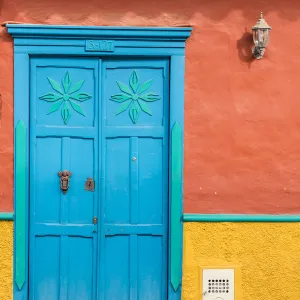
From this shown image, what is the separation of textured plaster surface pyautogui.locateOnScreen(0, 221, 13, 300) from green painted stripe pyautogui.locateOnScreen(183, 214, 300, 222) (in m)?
1.51

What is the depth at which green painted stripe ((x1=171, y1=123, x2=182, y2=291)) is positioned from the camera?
16.2ft

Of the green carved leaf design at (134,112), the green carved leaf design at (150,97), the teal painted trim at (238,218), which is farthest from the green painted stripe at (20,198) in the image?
the teal painted trim at (238,218)

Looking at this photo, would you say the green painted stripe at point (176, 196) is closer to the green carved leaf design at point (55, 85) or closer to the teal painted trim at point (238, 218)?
the teal painted trim at point (238, 218)

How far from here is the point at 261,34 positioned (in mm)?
4824

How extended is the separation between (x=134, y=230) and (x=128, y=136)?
0.82 m

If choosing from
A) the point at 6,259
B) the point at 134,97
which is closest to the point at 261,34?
the point at 134,97

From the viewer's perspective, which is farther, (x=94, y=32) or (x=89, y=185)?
(x=89, y=185)

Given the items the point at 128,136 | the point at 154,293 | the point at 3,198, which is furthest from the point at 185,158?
the point at 3,198

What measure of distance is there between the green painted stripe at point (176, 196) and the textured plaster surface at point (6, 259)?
1393mm

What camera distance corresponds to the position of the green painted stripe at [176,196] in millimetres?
4930

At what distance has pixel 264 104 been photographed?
4977 millimetres

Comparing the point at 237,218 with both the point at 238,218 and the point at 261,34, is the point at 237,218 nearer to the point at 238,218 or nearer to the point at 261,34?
the point at 238,218

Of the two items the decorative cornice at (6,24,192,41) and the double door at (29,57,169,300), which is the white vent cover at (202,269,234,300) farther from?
the decorative cornice at (6,24,192,41)

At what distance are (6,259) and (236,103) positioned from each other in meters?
2.40
